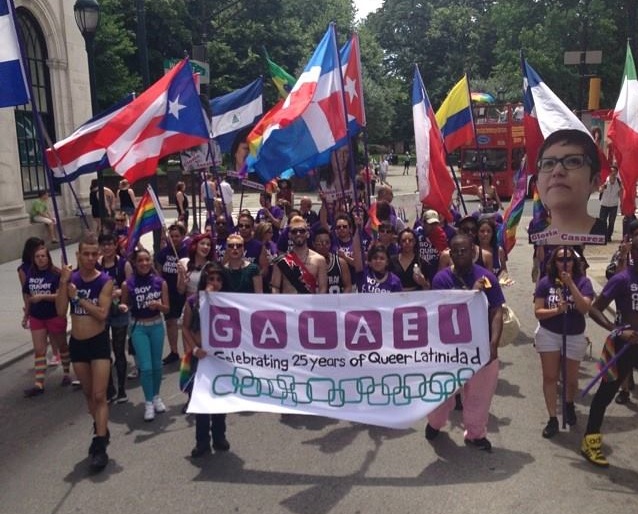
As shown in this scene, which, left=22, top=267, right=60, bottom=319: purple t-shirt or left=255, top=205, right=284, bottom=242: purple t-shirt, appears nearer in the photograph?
left=22, top=267, right=60, bottom=319: purple t-shirt

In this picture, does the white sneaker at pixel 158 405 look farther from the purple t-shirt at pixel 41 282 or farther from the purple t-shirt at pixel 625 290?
the purple t-shirt at pixel 625 290

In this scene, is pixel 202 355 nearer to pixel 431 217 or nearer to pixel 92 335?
pixel 92 335

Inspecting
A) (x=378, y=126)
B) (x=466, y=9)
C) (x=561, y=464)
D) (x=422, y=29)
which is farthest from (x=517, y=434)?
(x=422, y=29)

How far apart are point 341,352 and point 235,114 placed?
742 centimetres

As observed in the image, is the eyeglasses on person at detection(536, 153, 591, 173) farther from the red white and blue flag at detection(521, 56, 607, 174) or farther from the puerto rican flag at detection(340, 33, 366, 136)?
the puerto rican flag at detection(340, 33, 366, 136)

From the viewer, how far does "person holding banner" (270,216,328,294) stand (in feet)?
21.4

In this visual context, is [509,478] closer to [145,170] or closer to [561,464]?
[561,464]

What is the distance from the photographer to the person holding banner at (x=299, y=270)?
6.52 m

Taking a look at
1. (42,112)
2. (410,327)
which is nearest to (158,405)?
(410,327)

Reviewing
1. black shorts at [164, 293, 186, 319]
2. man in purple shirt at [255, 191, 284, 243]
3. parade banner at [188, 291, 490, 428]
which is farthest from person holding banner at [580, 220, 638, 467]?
man in purple shirt at [255, 191, 284, 243]

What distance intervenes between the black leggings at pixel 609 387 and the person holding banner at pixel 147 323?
3669 mm

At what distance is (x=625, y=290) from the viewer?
5402 mm

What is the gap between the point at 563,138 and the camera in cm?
627

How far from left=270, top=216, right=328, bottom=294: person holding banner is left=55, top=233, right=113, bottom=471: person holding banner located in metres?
1.53
